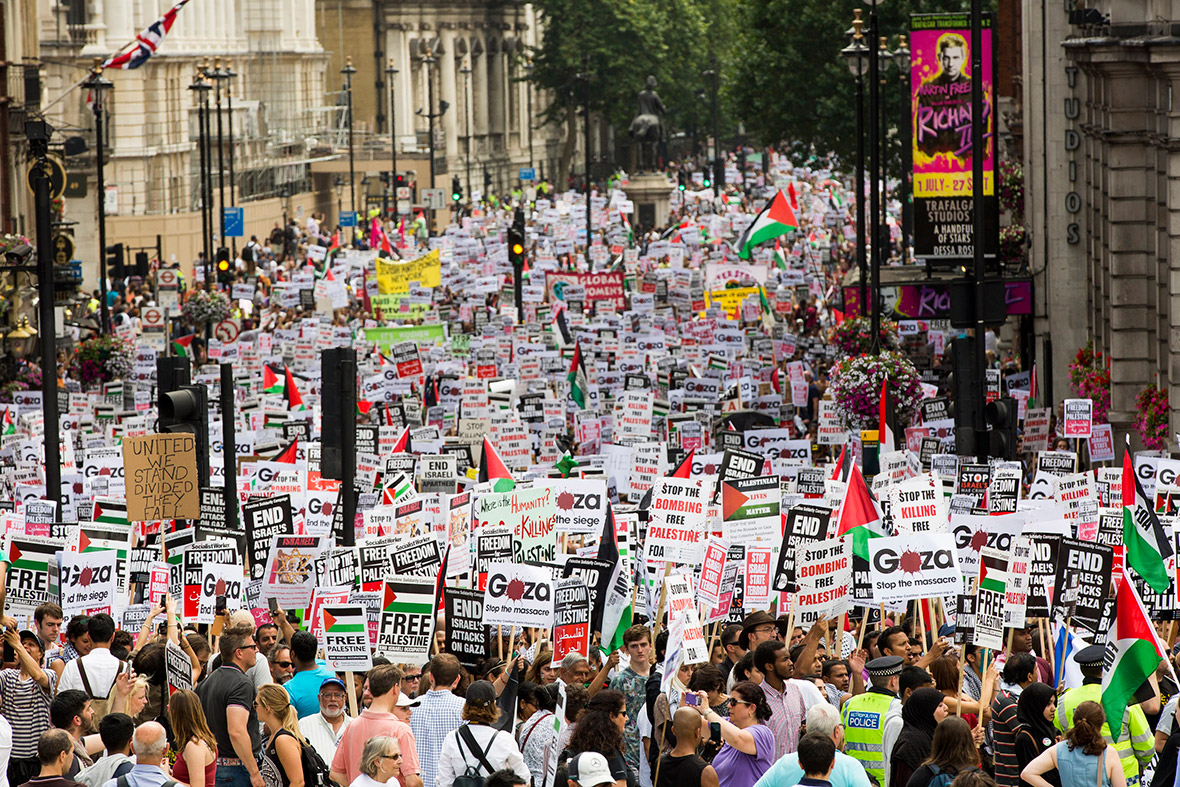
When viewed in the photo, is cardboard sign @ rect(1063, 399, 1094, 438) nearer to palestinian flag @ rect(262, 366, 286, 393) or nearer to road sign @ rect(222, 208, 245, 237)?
palestinian flag @ rect(262, 366, 286, 393)

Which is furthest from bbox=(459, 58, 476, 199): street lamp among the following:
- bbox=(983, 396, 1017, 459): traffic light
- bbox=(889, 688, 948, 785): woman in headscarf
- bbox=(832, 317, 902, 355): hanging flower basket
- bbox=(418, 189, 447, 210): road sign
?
bbox=(889, 688, 948, 785): woman in headscarf

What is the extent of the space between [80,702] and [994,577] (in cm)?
592

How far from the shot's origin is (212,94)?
8262cm

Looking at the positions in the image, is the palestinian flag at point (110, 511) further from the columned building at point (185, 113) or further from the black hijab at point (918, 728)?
the columned building at point (185, 113)

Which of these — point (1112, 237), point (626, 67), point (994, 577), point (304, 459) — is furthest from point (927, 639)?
point (626, 67)

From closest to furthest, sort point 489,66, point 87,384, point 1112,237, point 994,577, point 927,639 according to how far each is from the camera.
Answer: point 994,577 → point 927,639 → point 1112,237 → point 87,384 → point 489,66

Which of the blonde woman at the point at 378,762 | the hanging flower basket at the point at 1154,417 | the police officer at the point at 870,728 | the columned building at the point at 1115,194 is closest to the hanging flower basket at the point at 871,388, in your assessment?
the hanging flower basket at the point at 1154,417

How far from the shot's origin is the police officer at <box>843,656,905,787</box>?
1161cm

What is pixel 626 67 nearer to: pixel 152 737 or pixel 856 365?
pixel 856 365

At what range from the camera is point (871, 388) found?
1051 inches

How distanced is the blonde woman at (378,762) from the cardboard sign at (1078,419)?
A: 1467 cm

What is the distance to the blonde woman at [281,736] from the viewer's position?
11000 millimetres

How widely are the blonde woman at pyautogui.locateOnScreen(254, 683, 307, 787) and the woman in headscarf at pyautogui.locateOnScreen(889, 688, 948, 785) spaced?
300 cm

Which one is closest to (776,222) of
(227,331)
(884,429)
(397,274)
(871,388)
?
(397,274)
